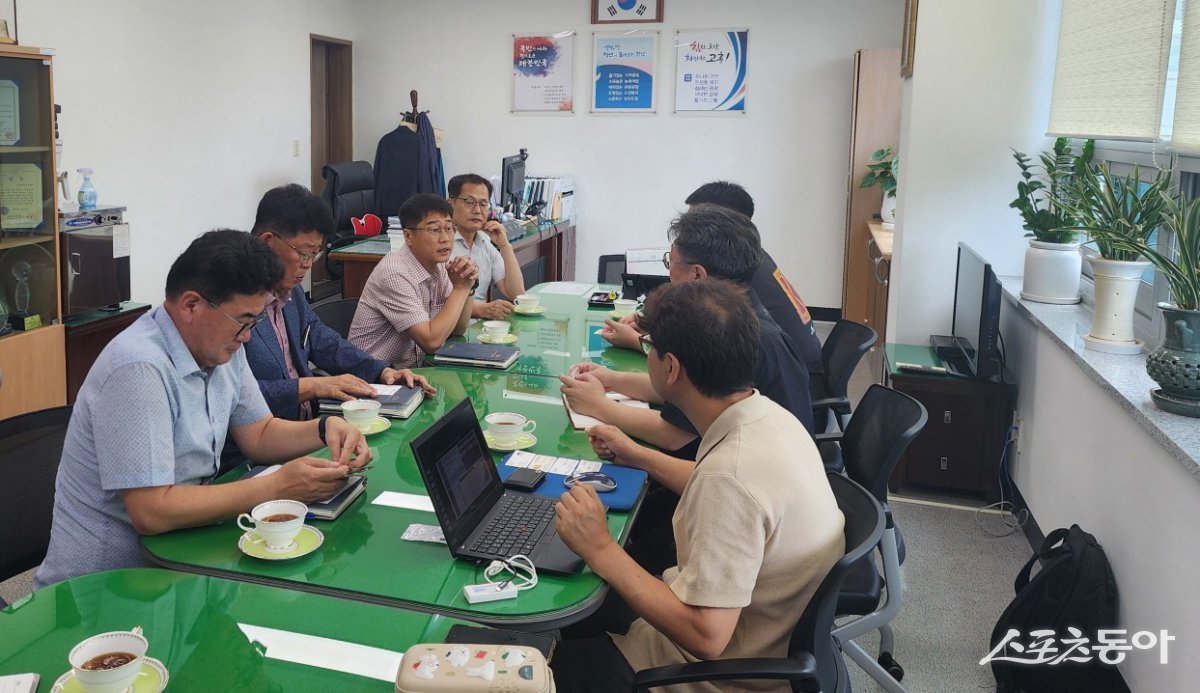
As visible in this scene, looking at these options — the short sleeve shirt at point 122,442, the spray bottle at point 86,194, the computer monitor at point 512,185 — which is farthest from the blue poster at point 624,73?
the short sleeve shirt at point 122,442

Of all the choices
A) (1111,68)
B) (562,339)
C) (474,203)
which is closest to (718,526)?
(562,339)

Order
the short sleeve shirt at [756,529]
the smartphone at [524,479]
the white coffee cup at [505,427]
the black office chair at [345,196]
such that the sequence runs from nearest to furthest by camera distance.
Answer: the short sleeve shirt at [756,529], the smartphone at [524,479], the white coffee cup at [505,427], the black office chair at [345,196]

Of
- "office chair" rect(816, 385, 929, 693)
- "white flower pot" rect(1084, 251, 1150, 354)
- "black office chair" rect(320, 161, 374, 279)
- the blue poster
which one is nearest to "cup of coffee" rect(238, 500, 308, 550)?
"office chair" rect(816, 385, 929, 693)

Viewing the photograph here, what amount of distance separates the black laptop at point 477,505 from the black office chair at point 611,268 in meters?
3.45

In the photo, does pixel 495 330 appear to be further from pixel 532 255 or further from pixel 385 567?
pixel 532 255

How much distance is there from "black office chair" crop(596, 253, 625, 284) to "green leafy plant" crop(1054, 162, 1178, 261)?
279 centimetres

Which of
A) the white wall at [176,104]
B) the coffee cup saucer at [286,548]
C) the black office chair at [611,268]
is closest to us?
the coffee cup saucer at [286,548]

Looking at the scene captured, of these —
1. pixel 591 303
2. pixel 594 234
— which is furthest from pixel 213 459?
pixel 594 234

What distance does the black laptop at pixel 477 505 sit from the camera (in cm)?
157

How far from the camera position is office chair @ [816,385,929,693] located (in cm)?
203

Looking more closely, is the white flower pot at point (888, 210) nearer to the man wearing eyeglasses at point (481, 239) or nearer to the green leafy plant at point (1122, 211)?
the man wearing eyeglasses at point (481, 239)

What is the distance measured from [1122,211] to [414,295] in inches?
91.0

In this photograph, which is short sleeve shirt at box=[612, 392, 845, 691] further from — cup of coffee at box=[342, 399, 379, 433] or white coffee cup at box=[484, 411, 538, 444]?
cup of coffee at box=[342, 399, 379, 433]

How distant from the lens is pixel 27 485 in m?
1.79
